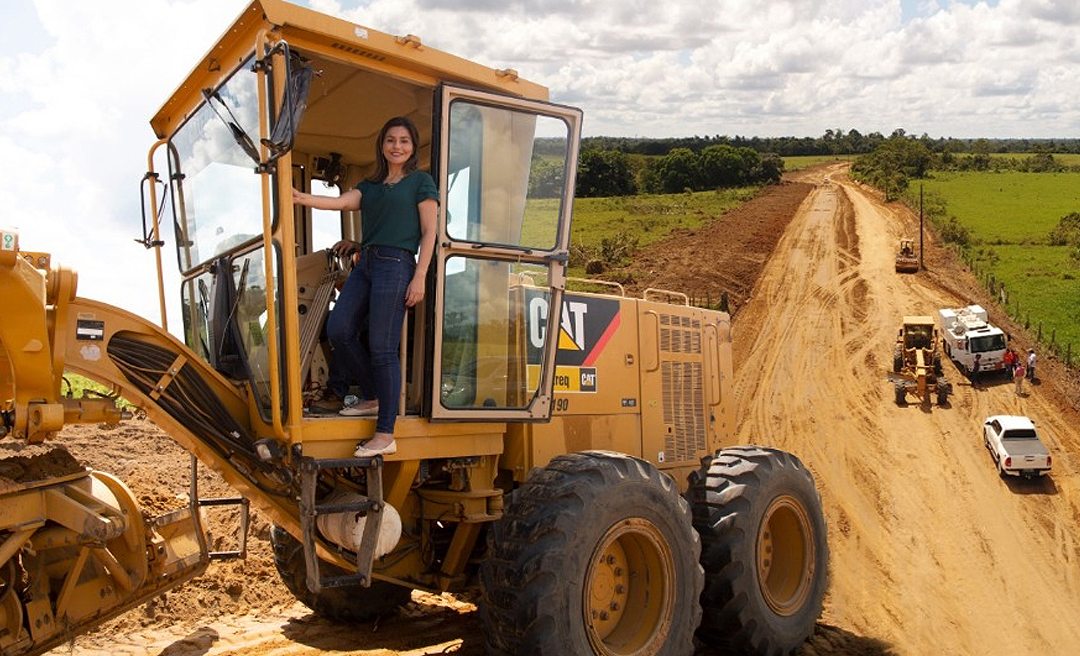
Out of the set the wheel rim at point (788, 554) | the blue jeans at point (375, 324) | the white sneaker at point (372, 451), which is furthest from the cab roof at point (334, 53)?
the wheel rim at point (788, 554)

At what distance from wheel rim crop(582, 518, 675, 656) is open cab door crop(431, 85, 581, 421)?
3.51ft

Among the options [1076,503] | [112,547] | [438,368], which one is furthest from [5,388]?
[1076,503]

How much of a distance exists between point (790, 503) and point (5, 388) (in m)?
5.99

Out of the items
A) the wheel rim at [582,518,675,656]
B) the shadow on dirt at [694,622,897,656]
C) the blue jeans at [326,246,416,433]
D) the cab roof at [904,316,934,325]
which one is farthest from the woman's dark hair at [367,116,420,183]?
the cab roof at [904,316,934,325]

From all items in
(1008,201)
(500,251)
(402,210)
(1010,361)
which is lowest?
(1010,361)

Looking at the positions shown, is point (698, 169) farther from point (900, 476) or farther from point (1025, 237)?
point (900, 476)

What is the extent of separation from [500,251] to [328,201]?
1179 mm

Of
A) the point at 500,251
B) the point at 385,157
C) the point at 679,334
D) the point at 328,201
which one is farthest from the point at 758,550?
the point at 328,201

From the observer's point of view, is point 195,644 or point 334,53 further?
point 195,644

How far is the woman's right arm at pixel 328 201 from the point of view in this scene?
5637mm

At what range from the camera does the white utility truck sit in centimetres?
3030

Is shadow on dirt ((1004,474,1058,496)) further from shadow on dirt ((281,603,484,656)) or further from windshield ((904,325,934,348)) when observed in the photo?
shadow on dirt ((281,603,484,656))

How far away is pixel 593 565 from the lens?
20.9 feet

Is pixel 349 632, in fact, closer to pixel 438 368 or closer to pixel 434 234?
pixel 438 368
